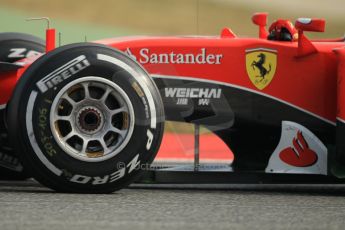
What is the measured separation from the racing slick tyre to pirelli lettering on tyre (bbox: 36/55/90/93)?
0.77 metres

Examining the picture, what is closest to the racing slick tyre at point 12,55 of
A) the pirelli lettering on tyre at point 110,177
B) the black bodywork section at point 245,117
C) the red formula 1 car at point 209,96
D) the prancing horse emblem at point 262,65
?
the red formula 1 car at point 209,96

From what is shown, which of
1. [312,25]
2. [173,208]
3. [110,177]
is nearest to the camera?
[173,208]

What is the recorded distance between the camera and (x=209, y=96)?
701cm

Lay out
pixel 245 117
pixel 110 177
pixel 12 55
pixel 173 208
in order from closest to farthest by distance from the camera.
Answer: pixel 173 208 → pixel 110 177 → pixel 245 117 → pixel 12 55

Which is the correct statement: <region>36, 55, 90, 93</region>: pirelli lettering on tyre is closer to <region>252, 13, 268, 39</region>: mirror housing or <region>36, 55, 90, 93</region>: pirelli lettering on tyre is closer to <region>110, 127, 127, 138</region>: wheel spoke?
<region>110, 127, 127, 138</region>: wheel spoke

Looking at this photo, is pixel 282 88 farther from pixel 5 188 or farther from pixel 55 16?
pixel 55 16


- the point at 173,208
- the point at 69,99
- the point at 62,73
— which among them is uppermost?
the point at 62,73

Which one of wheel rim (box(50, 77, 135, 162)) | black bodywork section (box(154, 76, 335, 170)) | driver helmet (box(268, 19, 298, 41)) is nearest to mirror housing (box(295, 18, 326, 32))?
driver helmet (box(268, 19, 298, 41))

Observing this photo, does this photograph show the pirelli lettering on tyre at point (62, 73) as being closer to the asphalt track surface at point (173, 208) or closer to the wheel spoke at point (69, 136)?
the wheel spoke at point (69, 136)

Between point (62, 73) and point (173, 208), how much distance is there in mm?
1245

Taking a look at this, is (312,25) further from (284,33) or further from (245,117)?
(245,117)

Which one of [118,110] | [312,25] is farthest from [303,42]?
[118,110]

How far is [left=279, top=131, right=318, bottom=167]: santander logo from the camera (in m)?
7.00

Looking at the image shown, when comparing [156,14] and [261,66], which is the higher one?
[156,14]
